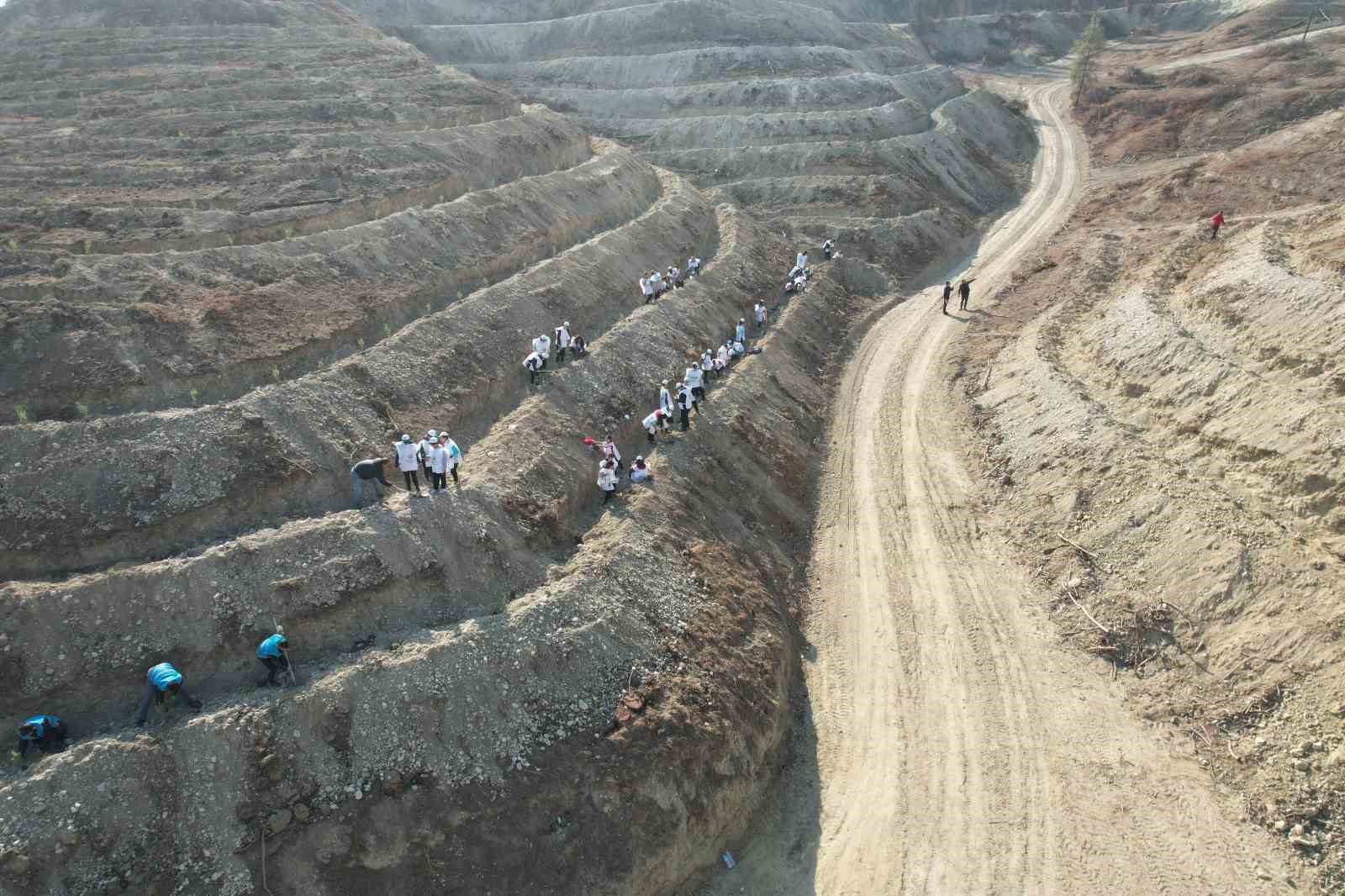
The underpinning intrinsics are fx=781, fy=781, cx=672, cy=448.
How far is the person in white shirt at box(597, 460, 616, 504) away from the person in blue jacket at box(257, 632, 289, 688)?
8.52m

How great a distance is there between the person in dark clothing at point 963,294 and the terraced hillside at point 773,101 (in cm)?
478

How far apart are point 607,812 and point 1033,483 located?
16.4 m

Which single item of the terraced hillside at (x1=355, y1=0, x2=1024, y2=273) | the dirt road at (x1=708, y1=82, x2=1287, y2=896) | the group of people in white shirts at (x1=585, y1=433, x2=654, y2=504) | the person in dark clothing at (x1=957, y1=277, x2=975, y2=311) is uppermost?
the terraced hillside at (x1=355, y1=0, x2=1024, y2=273)

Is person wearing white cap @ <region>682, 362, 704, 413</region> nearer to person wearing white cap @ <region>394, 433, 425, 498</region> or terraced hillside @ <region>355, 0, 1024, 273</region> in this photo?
person wearing white cap @ <region>394, 433, 425, 498</region>

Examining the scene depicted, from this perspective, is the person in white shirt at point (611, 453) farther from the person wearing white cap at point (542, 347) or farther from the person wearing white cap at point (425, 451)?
the person wearing white cap at point (425, 451)

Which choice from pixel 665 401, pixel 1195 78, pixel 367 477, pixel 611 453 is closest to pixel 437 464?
pixel 367 477

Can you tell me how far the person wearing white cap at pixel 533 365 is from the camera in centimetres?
2370

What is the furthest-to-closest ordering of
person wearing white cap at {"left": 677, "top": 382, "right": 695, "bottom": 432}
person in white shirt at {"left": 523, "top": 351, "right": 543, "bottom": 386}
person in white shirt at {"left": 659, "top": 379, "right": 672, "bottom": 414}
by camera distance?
person wearing white cap at {"left": 677, "top": 382, "right": 695, "bottom": 432}, person in white shirt at {"left": 523, "top": 351, "right": 543, "bottom": 386}, person in white shirt at {"left": 659, "top": 379, "right": 672, "bottom": 414}

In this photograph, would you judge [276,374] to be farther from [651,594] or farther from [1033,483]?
[1033,483]

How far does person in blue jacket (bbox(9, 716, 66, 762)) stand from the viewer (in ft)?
41.5

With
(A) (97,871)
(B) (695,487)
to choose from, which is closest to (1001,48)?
(B) (695,487)

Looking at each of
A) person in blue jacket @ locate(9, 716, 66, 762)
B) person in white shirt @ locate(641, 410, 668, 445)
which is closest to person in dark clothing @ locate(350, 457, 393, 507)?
person in blue jacket @ locate(9, 716, 66, 762)

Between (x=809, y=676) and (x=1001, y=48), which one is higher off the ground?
(x=1001, y=48)

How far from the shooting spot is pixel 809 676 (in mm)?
19359
